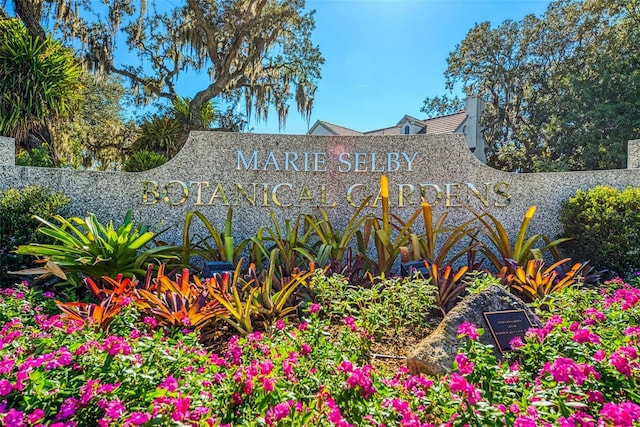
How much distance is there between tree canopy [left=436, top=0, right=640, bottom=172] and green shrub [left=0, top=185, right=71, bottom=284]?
14029 millimetres

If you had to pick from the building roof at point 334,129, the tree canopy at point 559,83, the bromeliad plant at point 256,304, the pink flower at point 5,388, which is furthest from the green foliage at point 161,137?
the tree canopy at point 559,83

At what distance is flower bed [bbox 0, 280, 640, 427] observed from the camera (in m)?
1.19

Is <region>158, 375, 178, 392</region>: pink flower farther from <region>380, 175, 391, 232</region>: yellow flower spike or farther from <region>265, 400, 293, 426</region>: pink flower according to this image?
<region>380, 175, 391, 232</region>: yellow flower spike

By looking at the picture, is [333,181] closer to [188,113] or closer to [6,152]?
[6,152]

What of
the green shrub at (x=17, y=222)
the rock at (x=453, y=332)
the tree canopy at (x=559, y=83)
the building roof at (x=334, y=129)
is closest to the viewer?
the rock at (x=453, y=332)

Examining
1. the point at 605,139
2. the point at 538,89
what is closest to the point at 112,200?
the point at 605,139

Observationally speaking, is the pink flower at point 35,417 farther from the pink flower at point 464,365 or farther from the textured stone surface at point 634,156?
Result: the textured stone surface at point 634,156

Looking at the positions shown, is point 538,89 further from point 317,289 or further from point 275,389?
point 275,389

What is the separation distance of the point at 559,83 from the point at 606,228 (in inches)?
512

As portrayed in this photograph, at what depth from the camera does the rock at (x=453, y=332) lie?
193 centimetres

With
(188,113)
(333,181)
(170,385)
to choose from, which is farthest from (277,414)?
(188,113)

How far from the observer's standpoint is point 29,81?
5.39 metres

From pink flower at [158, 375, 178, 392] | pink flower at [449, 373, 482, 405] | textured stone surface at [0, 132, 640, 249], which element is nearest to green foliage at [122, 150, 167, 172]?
textured stone surface at [0, 132, 640, 249]

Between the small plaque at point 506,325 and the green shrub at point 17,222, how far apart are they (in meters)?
3.48
